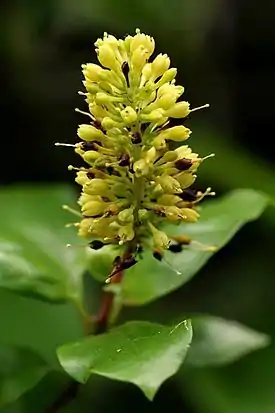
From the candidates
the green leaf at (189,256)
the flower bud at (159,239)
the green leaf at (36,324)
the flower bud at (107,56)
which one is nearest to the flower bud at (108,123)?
the flower bud at (107,56)

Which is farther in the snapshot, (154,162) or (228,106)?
(228,106)

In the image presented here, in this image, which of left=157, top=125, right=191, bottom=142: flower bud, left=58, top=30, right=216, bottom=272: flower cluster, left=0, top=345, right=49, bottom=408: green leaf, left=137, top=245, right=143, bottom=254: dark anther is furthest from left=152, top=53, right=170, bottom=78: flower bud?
left=0, top=345, right=49, bottom=408: green leaf

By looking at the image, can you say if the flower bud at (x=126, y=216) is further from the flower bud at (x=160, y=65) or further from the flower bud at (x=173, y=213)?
the flower bud at (x=160, y=65)

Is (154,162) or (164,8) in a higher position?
(164,8)

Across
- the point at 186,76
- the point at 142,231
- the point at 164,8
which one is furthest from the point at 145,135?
the point at 186,76

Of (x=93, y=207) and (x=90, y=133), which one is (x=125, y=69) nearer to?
(x=90, y=133)

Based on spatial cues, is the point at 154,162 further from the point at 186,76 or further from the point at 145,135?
the point at 186,76

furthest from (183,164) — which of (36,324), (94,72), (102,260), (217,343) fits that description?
(36,324)

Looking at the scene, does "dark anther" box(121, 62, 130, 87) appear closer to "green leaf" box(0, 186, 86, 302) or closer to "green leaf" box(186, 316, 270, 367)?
"green leaf" box(0, 186, 86, 302)
